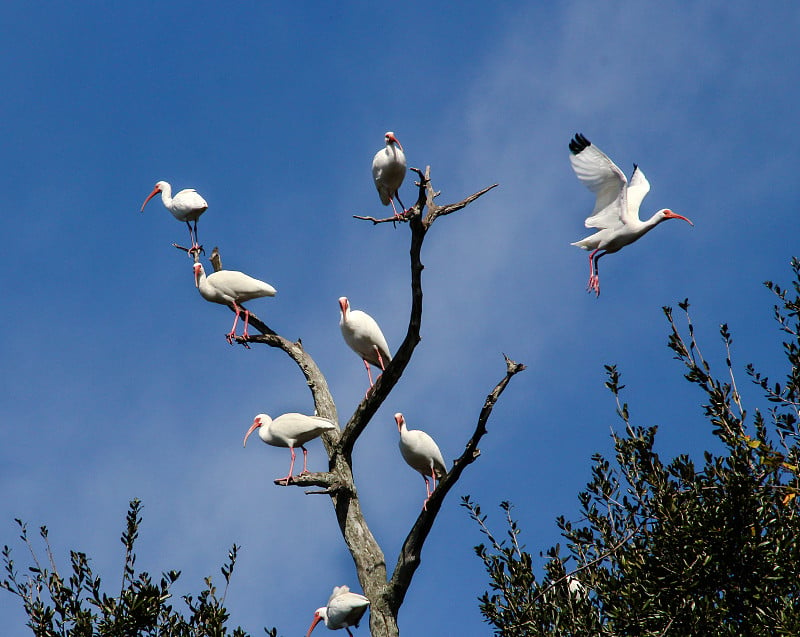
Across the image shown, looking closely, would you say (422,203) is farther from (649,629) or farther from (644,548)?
(649,629)

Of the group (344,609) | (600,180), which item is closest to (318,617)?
(344,609)

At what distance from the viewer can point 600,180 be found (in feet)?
37.8

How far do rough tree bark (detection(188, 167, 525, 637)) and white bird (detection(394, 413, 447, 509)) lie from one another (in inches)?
28.8

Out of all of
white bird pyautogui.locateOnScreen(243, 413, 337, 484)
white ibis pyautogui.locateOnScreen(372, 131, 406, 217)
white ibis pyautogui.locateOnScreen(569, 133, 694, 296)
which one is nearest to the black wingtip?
white ibis pyautogui.locateOnScreen(569, 133, 694, 296)

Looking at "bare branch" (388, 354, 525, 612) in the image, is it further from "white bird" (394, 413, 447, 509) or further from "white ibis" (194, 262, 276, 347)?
"white ibis" (194, 262, 276, 347)

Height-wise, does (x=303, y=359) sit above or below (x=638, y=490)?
above

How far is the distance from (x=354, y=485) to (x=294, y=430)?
1.08m

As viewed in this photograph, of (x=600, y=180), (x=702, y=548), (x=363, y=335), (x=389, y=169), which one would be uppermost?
(x=389, y=169)

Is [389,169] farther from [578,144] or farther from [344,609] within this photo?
[344,609]

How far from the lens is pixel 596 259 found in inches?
444

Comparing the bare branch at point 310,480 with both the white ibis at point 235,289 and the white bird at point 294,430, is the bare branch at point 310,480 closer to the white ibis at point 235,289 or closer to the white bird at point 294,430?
the white bird at point 294,430

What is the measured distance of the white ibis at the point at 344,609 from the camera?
9.67 metres

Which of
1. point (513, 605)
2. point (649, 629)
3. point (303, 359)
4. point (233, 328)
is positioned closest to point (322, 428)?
point (303, 359)

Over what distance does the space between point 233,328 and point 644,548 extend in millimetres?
5844
